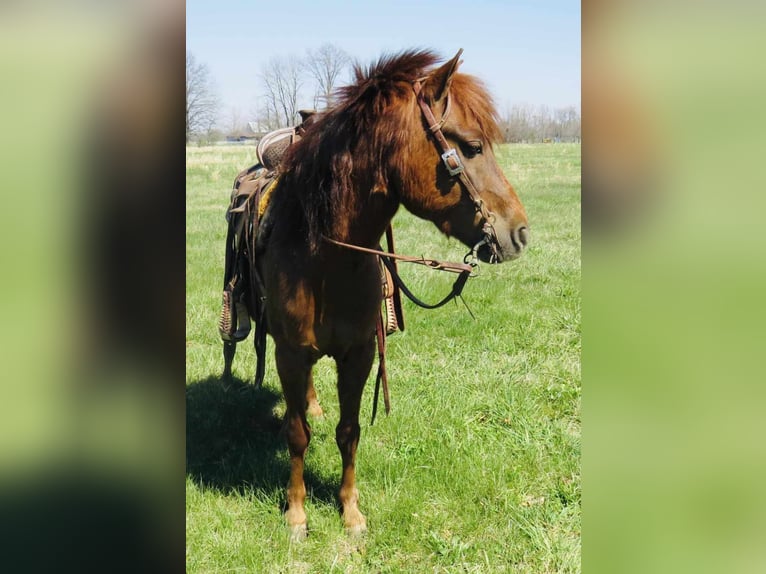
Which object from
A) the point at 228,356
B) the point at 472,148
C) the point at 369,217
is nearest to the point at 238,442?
the point at 228,356

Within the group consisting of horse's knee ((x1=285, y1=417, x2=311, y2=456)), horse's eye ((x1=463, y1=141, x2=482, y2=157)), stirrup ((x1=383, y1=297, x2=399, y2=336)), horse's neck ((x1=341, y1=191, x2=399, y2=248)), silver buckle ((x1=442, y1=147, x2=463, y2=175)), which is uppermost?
horse's eye ((x1=463, y1=141, x2=482, y2=157))

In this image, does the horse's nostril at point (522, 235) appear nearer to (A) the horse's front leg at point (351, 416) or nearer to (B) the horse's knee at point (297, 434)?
(A) the horse's front leg at point (351, 416)

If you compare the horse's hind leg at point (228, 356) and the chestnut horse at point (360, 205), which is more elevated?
the chestnut horse at point (360, 205)

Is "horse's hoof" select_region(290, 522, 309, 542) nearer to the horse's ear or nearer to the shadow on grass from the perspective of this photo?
the shadow on grass

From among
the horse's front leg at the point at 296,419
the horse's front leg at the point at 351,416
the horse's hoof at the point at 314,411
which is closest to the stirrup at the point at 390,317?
the horse's front leg at the point at 351,416

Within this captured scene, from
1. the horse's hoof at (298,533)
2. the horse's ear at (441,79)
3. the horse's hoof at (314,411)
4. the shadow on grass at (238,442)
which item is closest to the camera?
the horse's ear at (441,79)

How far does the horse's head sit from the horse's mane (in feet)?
0.09

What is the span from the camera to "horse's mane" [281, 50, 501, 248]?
2594 mm

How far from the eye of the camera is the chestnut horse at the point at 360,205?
100 inches

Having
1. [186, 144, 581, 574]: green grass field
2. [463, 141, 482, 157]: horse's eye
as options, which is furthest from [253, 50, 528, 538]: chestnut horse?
[186, 144, 581, 574]: green grass field

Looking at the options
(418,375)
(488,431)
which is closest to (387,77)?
(488,431)

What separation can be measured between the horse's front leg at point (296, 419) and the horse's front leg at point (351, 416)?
0.22m
